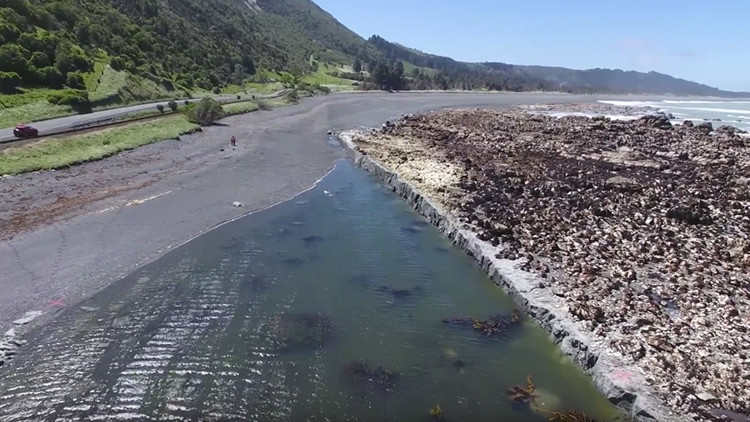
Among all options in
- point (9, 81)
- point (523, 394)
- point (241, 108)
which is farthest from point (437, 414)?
point (241, 108)

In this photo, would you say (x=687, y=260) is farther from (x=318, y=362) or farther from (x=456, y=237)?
(x=318, y=362)

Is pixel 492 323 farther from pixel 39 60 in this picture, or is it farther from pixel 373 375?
pixel 39 60

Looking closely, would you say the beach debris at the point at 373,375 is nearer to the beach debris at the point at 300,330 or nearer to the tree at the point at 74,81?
the beach debris at the point at 300,330

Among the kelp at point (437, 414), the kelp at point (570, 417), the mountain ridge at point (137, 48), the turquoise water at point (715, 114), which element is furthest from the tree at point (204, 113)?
the turquoise water at point (715, 114)

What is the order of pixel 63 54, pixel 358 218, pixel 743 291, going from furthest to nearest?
1. pixel 63 54
2. pixel 358 218
3. pixel 743 291

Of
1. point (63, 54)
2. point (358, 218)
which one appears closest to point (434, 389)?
point (358, 218)

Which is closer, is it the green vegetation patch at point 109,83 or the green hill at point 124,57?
the green hill at point 124,57
